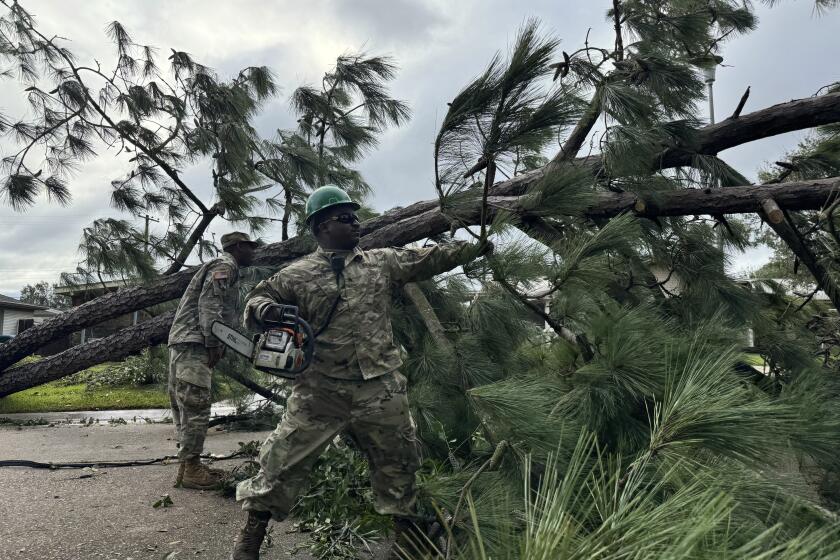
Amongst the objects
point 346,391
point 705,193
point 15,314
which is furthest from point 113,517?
point 15,314

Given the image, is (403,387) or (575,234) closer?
(403,387)

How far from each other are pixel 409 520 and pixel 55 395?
1140 cm

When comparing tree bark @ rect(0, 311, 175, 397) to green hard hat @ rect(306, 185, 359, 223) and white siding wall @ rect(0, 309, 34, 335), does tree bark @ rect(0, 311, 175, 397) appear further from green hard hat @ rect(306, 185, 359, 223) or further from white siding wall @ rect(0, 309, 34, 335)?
white siding wall @ rect(0, 309, 34, 335)

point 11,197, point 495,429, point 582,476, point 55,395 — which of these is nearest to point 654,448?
point 582,476

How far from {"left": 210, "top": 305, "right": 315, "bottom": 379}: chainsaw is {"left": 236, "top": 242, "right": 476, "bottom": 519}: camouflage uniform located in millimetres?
117

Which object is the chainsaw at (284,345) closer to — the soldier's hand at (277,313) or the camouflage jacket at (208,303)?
the soldier's hand at (277,313)

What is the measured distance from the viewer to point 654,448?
4.65ft

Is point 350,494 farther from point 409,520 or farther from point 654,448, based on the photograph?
point 654,448

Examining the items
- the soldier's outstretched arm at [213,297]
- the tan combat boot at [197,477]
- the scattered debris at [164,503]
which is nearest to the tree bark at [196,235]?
the soldier's outstretched arm at [213,297]

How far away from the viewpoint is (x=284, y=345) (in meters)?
2.46

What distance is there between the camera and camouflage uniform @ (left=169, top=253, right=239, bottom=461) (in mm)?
4266

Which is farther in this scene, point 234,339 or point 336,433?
point 234,339

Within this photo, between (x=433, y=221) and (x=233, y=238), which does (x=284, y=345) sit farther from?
(x=233, y=238)

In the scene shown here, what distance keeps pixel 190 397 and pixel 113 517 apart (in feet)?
3.46
